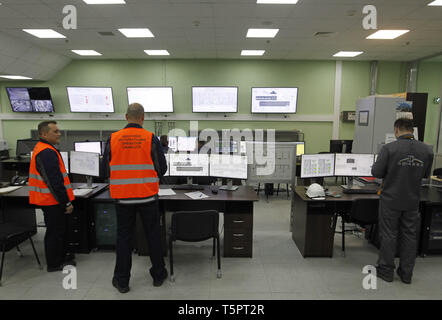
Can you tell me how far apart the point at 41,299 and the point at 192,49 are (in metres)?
5.39

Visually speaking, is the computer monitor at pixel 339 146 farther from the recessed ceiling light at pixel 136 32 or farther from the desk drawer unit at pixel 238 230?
the recessed ceiling light at pixel 136 32

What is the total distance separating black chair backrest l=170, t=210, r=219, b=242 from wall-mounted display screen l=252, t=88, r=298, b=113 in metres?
5.05

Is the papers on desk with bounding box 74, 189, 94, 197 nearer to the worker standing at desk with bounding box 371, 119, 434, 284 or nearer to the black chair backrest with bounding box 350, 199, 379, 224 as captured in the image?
the black chair backrest with bounding box 350, 199, 379, 224

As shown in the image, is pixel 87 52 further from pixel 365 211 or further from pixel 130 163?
pixel 365 211

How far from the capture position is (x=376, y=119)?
205 inches

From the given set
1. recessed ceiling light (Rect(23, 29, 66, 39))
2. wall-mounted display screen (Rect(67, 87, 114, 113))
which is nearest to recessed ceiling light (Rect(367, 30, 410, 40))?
recessed ceiling light (Rect(23, 29, 66, 39))

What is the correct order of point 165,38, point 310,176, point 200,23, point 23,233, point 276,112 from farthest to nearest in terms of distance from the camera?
point 276,112 → point 165,38 → point 200,23 → point 310,176 → point 23,233

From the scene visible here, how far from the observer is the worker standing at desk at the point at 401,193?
2.59 metres

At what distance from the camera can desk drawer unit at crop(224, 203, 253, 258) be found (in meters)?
3.15

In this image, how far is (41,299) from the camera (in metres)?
2.42

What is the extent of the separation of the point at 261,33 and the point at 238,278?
4229mm

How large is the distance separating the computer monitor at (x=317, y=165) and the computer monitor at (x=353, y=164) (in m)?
0.09

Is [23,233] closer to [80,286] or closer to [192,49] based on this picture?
[80,286]
